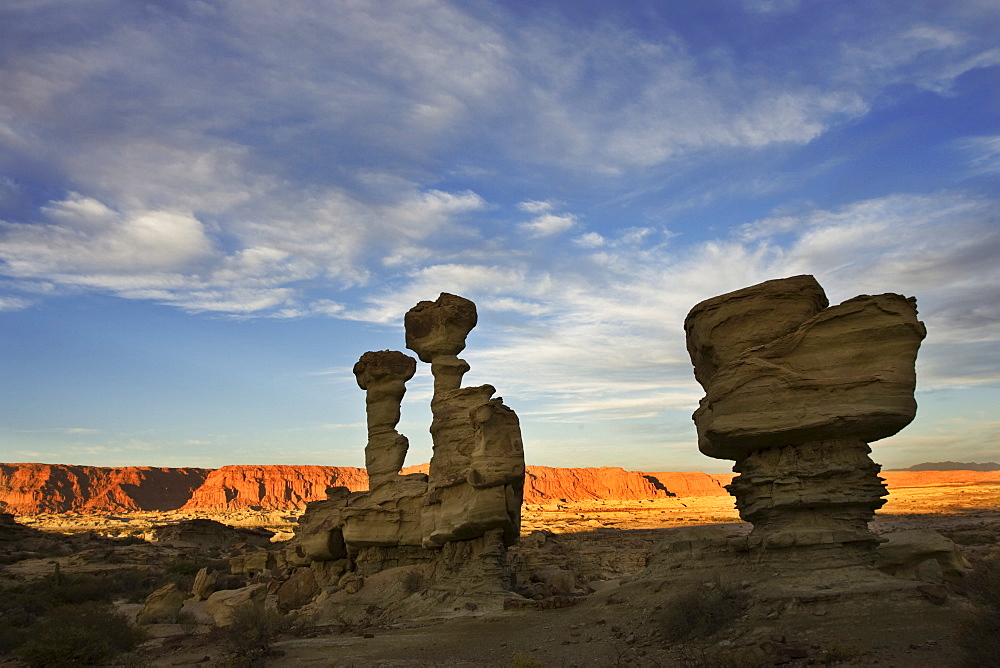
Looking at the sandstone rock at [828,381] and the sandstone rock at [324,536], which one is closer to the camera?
the sandstone rock at [828,381]

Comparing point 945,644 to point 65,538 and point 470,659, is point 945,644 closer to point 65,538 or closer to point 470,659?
point 470,659

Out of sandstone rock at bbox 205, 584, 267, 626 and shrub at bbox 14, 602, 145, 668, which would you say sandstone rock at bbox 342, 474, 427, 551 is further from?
shrub at bbox 14, 602, 145, 668

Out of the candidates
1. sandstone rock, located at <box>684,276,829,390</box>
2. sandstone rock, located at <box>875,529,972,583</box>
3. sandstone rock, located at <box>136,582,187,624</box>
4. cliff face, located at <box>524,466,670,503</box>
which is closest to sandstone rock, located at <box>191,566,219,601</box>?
sandstone rock, located at <box>136,582,187,624</box>

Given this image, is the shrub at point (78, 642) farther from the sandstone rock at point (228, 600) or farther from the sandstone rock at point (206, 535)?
the sandstone rock at point (206, 535)

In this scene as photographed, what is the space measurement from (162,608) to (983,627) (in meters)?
22.2

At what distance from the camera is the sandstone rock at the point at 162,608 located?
20219 mm

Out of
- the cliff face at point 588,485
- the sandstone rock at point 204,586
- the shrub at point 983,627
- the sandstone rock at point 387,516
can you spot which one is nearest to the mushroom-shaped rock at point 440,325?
the sandstone rock at point 387,516

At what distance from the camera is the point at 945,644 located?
8.59 m

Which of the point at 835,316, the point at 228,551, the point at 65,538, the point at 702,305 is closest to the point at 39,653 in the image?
the point at 702,305

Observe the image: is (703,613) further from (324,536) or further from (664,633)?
(324,536)

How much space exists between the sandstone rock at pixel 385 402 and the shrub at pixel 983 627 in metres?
18.1

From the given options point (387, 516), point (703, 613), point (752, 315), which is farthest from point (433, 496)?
point (752, 315)

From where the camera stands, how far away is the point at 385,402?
24297mm

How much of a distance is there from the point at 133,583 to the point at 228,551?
15.6 metres
